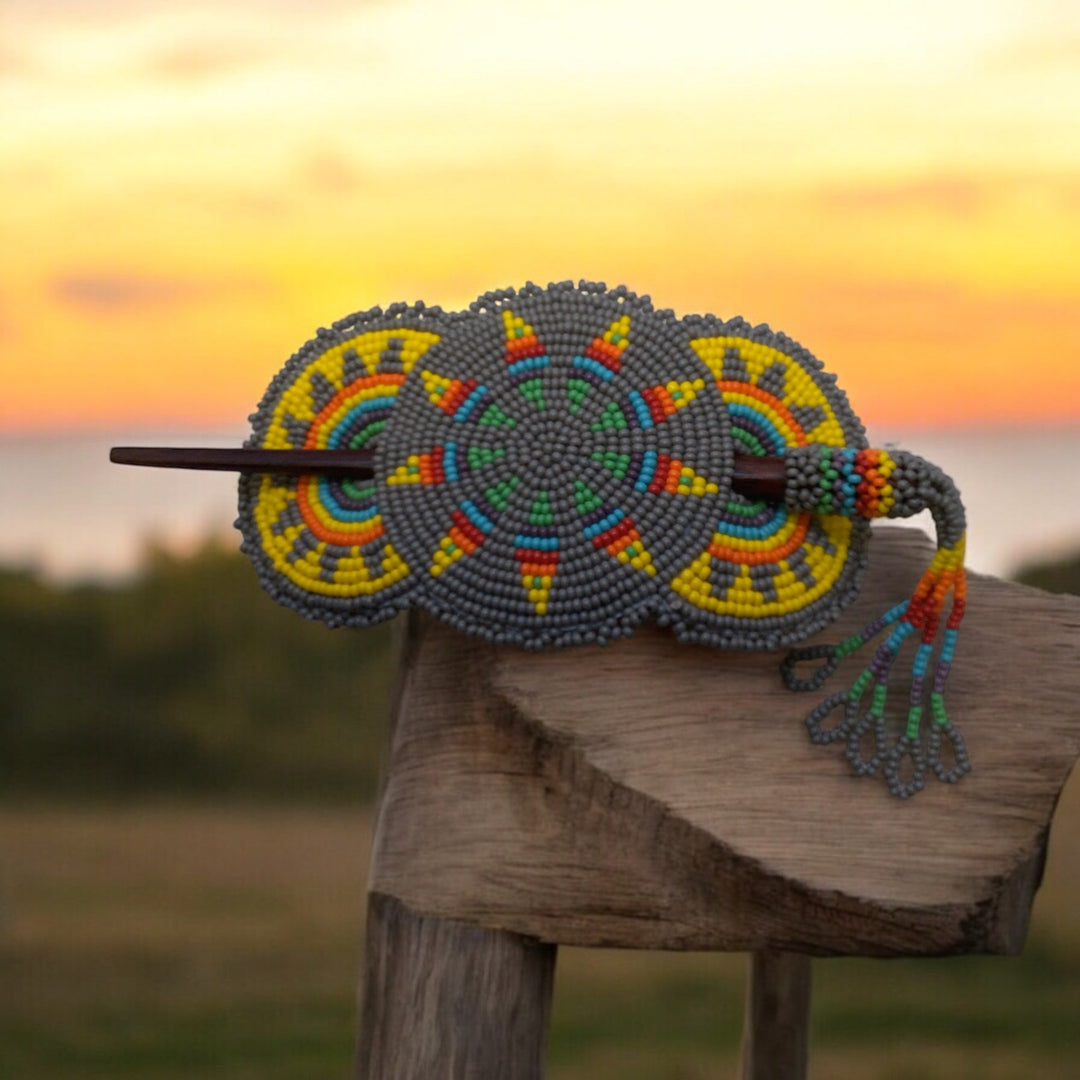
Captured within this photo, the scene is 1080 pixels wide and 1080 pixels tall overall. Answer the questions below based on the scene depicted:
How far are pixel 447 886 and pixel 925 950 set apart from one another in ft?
1.40

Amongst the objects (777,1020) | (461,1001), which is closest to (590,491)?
(461,1001)

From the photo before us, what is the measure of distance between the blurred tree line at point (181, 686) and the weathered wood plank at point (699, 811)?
5.12ft

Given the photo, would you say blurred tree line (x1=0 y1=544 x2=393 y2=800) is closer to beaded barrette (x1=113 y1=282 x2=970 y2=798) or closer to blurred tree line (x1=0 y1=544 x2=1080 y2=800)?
blurred tree line (x1=0 y1=544 x2=1080 y2=800)

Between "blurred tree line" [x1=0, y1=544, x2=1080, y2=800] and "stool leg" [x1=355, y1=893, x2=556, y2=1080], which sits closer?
"stool leg" [x1=355, y1=893, x2=556, y2=1080]

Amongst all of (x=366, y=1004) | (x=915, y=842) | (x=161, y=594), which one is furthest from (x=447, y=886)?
(x=161, y=594)

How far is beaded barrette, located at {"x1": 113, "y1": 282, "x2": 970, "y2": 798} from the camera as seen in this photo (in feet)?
4.83

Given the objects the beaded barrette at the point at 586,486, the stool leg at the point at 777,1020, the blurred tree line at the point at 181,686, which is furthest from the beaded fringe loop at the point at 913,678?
the blurred tree line at the point at 181,686

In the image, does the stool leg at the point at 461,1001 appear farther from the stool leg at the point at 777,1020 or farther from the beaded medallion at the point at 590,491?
the stool leg at the point at 777,1020

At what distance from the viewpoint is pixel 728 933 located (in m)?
1.55

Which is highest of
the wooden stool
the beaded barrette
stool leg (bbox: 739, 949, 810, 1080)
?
the beaded barrette

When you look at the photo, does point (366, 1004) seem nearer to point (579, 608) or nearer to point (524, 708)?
point (524, 708)

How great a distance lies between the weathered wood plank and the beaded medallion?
0.05 metres

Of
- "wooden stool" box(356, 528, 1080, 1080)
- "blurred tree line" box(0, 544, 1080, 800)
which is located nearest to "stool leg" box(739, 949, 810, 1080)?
"wooden stool" box(356, 528, 1080, 1080)

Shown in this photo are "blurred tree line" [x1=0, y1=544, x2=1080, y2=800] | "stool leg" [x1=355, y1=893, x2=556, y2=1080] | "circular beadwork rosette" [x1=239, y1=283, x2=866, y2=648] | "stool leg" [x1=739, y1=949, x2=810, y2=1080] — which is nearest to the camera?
"circular beadwork rosette" [x1=239, y1=283, x2=866, y2=648]
